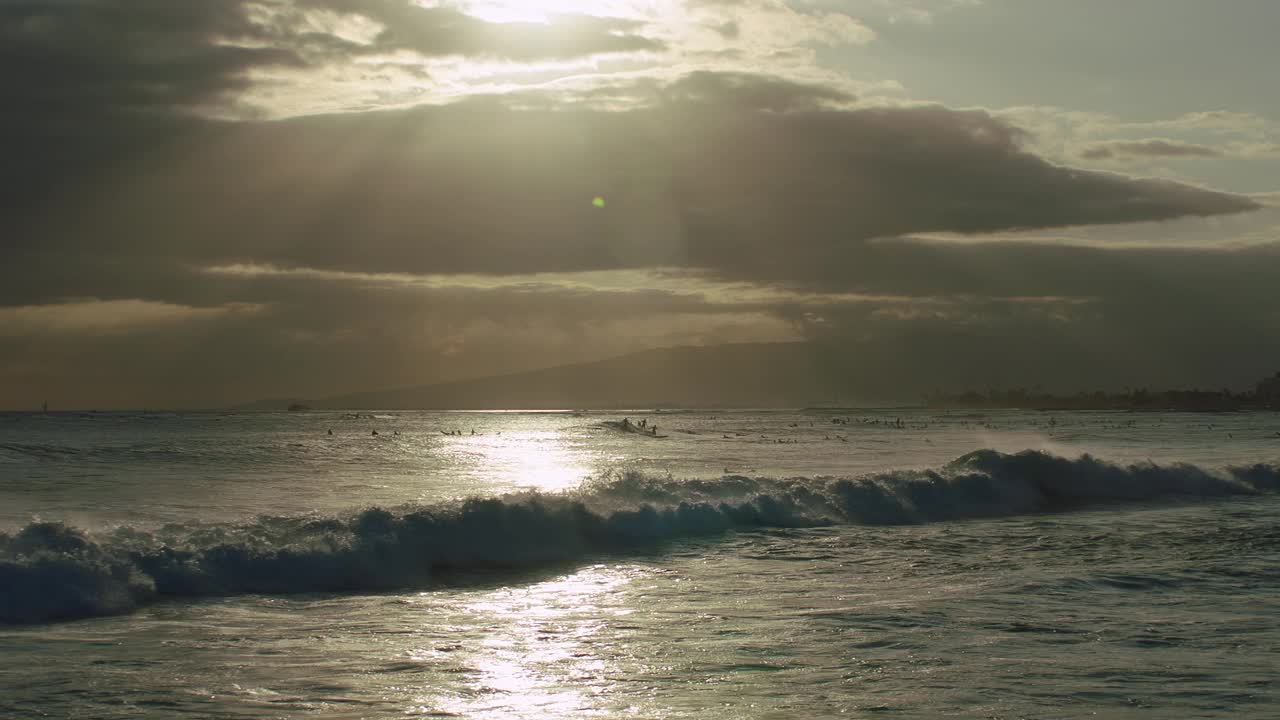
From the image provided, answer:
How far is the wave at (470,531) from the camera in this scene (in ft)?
50.9

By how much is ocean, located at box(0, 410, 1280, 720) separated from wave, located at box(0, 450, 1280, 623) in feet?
0.21

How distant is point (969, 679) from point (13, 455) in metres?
48.7

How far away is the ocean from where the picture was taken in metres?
10.3

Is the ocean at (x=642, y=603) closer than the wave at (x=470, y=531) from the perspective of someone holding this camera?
Yes

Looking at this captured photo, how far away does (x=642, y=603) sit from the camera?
15.4 meters

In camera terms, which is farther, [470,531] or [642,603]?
[470,531]

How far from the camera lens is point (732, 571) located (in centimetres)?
1833

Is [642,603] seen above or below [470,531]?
below

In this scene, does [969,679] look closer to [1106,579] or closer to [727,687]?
[727,687]

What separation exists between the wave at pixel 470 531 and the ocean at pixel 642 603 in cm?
6

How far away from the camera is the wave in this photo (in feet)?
50.9

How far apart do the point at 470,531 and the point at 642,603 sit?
6494 mm

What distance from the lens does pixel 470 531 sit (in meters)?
20.8

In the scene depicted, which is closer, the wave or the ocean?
the ocean
